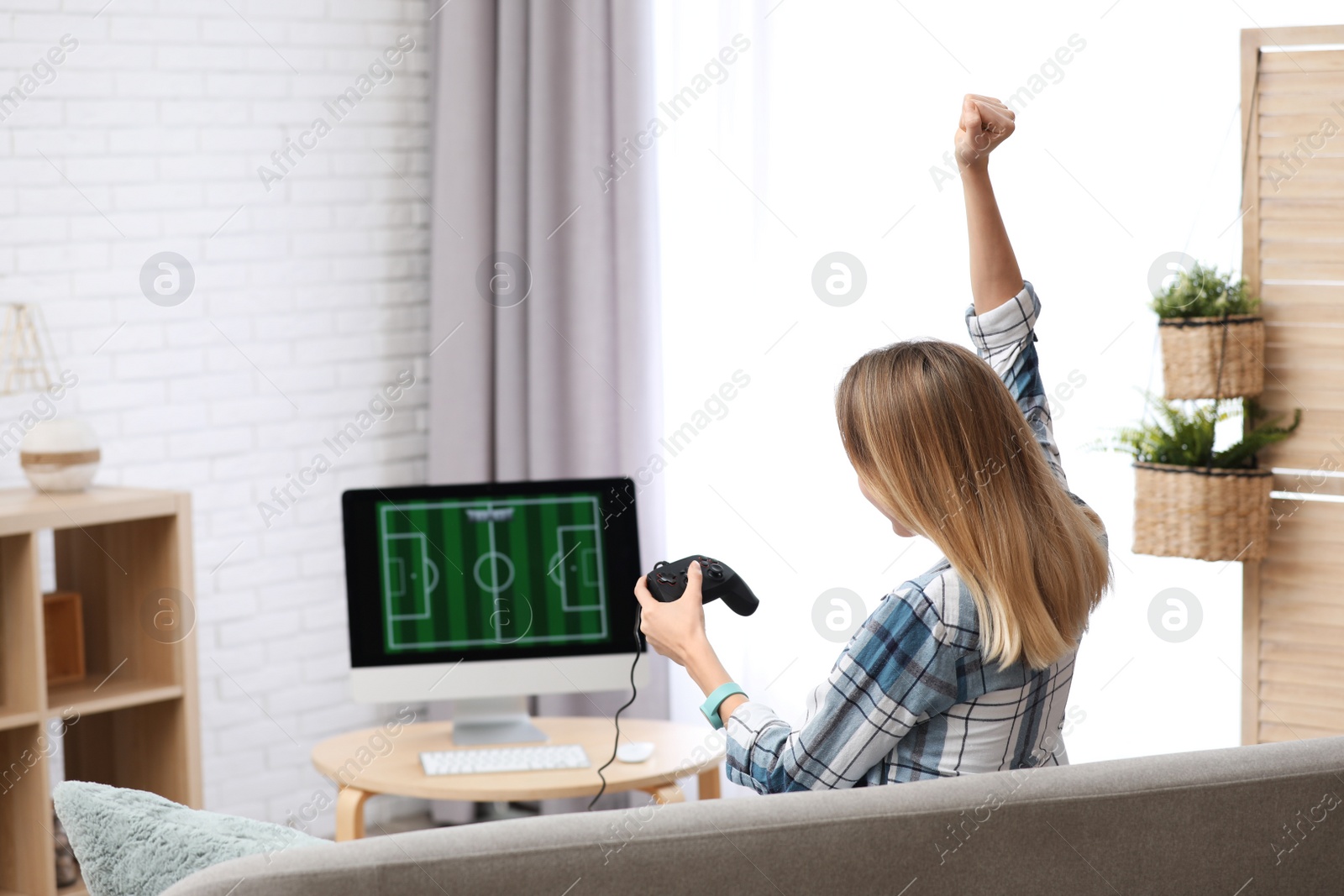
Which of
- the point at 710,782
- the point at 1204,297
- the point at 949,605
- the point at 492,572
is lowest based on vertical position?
the point at 710,782

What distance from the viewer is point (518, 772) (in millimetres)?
2557

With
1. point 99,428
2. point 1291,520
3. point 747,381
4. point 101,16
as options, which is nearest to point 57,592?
point 99,428

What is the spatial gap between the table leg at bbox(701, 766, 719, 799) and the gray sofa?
4.17 ft

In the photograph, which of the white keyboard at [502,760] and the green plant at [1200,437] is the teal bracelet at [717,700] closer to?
the white keyboard at [502,760]

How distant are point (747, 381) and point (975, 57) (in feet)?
3.22

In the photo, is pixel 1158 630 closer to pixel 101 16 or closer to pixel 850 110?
pixel 850 110

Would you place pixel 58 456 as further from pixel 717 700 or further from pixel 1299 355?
pixel 1299 355

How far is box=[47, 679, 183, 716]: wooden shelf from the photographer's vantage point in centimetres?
296

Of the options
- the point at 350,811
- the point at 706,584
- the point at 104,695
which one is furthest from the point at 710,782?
the point at 104,695

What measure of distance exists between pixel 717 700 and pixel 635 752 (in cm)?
97

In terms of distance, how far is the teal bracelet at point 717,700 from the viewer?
1734 mm

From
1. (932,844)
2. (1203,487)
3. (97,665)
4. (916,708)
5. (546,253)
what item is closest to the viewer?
(932,844)

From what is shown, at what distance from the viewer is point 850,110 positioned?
11.2ft
